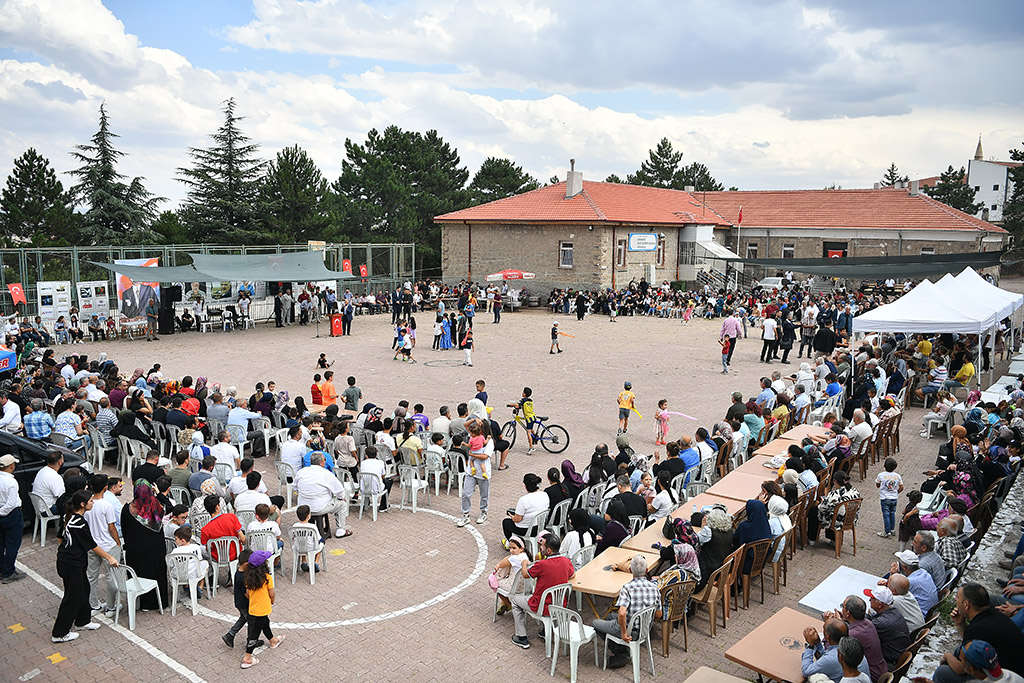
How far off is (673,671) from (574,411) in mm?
9057

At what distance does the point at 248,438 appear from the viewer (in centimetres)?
1174

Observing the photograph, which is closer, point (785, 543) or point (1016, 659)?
point (1016, 659)

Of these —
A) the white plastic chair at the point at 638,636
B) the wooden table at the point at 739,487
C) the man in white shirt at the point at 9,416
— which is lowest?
the white plastic chair at the point at 638,636

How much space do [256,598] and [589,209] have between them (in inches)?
1241

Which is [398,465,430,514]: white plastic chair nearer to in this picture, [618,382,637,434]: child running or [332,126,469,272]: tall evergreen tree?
[618,382,637,434]: child running

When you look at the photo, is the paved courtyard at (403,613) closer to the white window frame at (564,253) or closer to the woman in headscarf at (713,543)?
the woman in headscarf at (713,543)

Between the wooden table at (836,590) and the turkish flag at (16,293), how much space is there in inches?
938

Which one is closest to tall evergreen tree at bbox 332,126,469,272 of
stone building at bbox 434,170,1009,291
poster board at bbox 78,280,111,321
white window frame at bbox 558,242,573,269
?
stone building at bbox 434,170,1009,291

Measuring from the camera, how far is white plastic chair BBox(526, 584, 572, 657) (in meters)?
6.25

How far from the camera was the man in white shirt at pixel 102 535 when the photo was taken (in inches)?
273

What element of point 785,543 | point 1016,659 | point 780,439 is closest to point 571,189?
point 780,439

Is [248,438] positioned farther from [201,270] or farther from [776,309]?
[776,309]

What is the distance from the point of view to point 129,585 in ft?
22.2

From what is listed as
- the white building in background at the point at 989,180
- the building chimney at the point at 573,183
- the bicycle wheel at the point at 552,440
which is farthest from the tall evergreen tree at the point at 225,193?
the white building in background at the point at 989,180
